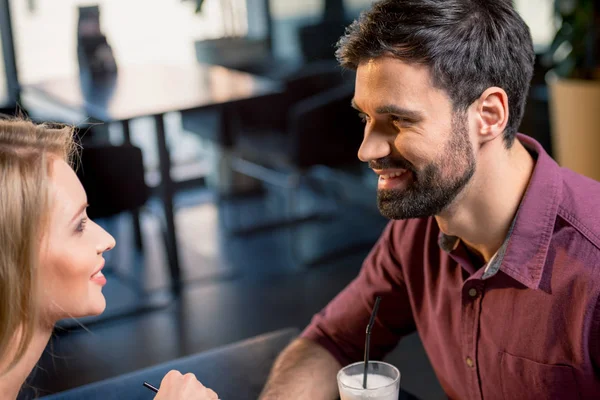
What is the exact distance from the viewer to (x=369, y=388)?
1.44 m

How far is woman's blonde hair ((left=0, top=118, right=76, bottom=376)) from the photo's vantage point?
1.28 metres

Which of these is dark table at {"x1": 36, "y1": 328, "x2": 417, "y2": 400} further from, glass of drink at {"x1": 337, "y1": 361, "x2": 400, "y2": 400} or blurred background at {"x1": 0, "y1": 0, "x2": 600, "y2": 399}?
blurred background at {"x1": 0, "y1": 0, "x2": 600, "y2": 399}

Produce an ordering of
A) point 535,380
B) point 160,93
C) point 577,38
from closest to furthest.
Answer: point 535,380 → point 160,93 → point 577,38

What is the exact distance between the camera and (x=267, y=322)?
3.64 meters

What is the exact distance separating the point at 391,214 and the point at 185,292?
98.8 inches

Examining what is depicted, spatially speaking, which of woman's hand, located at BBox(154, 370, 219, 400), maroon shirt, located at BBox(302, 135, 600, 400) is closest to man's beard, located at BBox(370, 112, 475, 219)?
maroon shirt, located at BBox(302, 135, 600, 400)

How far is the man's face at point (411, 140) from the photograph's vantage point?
5.14 ft

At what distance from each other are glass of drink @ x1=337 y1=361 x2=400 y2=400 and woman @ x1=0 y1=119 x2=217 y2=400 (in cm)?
22

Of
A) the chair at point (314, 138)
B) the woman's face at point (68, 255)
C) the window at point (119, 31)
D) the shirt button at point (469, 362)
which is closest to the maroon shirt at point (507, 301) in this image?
the shirt button at point (469, 362)

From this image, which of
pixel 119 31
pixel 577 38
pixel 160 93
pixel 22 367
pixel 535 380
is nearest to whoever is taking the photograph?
pixel 22 367

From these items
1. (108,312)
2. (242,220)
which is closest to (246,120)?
(242,220)

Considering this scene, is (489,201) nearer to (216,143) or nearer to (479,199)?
(479,199)

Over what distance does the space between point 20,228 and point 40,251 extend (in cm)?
6

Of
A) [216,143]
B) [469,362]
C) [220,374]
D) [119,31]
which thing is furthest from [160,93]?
[469,362]
